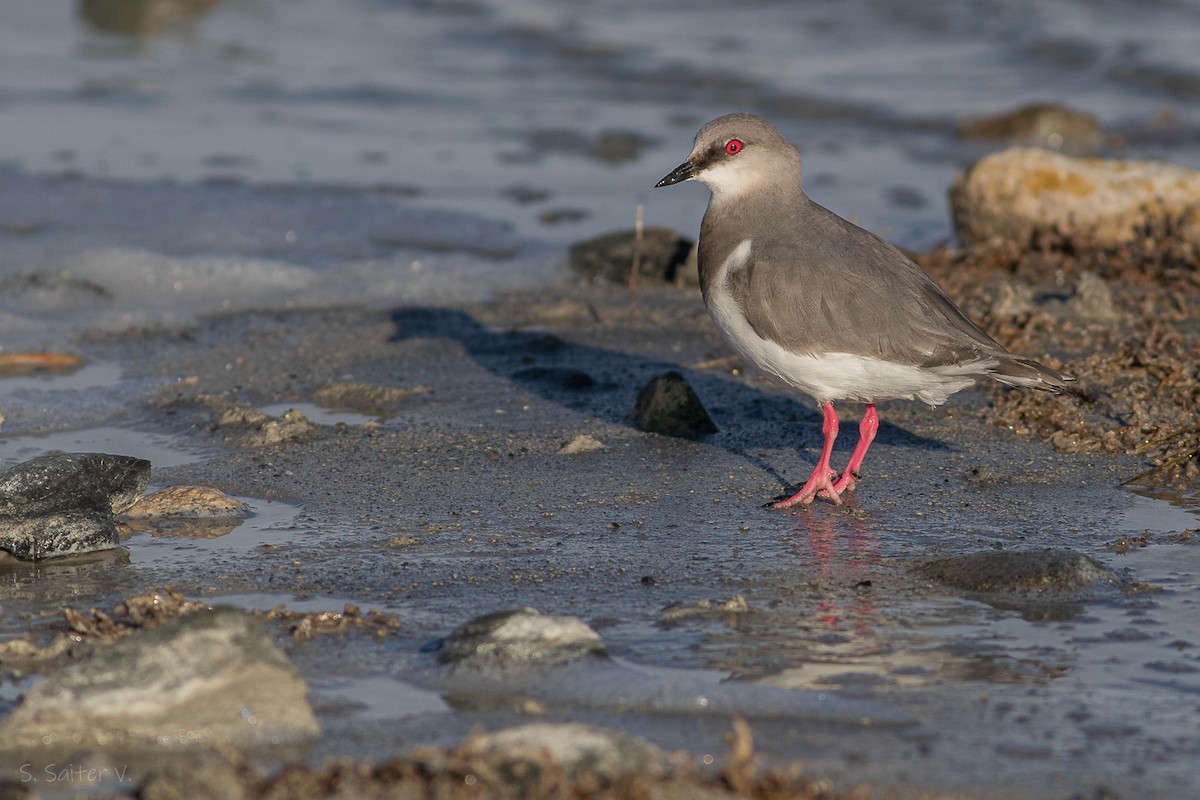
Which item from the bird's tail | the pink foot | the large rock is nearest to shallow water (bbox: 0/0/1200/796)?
the pink foot

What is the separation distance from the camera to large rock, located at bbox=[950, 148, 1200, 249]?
9.22m

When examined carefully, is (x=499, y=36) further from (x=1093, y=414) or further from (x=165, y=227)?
(x=1093, y=414)

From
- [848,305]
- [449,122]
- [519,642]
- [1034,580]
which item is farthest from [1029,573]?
[449,122]

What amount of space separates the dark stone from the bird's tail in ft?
12.5

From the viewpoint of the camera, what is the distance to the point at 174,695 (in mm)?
3602

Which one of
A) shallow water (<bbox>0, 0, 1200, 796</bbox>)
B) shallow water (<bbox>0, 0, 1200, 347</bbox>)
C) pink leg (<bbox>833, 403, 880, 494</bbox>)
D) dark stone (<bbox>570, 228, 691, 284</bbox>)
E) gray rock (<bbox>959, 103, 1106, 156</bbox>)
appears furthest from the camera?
gray rock (<bbox>959, 103, 1106, 156</bbox>)

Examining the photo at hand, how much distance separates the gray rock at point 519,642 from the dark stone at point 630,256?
5292mm

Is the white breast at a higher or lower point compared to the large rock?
lower

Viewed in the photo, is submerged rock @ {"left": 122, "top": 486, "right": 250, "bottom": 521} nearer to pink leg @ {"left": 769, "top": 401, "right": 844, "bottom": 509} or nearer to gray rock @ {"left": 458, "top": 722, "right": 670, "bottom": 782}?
pink leg @ {"left": 769, "top": 401, "right": 844, "bottom": 509}

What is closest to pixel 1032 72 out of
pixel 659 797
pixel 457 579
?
pixel 457 579

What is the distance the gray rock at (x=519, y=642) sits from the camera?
161 inches

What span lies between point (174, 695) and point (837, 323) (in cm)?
308

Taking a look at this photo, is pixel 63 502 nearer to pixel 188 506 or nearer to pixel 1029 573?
pixel 188 506

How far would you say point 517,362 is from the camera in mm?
7859
